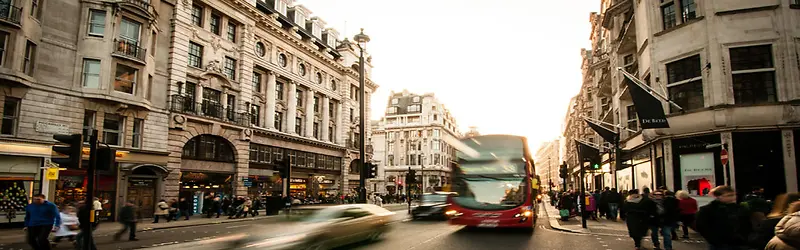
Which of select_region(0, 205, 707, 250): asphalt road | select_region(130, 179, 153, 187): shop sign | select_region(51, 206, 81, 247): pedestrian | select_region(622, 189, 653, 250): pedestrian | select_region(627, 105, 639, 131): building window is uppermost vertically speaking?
select_region(627, 105, 639, 131): building window

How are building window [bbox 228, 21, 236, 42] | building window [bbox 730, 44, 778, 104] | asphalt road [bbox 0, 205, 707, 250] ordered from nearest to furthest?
1. asphalt road [bbox 0, 205, 707, 250]
2. building window [bbox 730, 44, 778, 104]
3. building window [bbox 228, 21, 236, 42]

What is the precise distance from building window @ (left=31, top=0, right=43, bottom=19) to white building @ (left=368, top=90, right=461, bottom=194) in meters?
75.4

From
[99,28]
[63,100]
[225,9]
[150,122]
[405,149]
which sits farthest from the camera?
[405,149]

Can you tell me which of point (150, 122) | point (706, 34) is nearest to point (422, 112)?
point (150, 122)

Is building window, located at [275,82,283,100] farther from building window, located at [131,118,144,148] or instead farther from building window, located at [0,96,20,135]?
building window, located at [0,96,20,135]

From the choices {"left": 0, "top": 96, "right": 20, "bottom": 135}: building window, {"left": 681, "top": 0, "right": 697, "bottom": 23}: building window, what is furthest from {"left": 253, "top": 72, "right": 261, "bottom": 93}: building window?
{"left": 681, "top": 0, "right": 697, "bottom": 23}: building window

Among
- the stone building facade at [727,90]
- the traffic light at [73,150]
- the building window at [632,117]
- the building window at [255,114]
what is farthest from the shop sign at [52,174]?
the building window at [632,117]

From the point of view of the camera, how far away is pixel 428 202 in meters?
24.2

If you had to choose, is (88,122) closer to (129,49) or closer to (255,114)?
(129,49)

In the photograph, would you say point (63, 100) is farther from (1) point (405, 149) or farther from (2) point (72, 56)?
(1) point (405, 149)

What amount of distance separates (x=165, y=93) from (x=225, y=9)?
7740mm

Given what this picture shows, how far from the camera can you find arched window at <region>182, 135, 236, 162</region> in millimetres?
30016

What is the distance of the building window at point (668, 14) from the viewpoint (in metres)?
20.3

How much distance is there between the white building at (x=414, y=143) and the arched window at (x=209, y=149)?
62994 mm
